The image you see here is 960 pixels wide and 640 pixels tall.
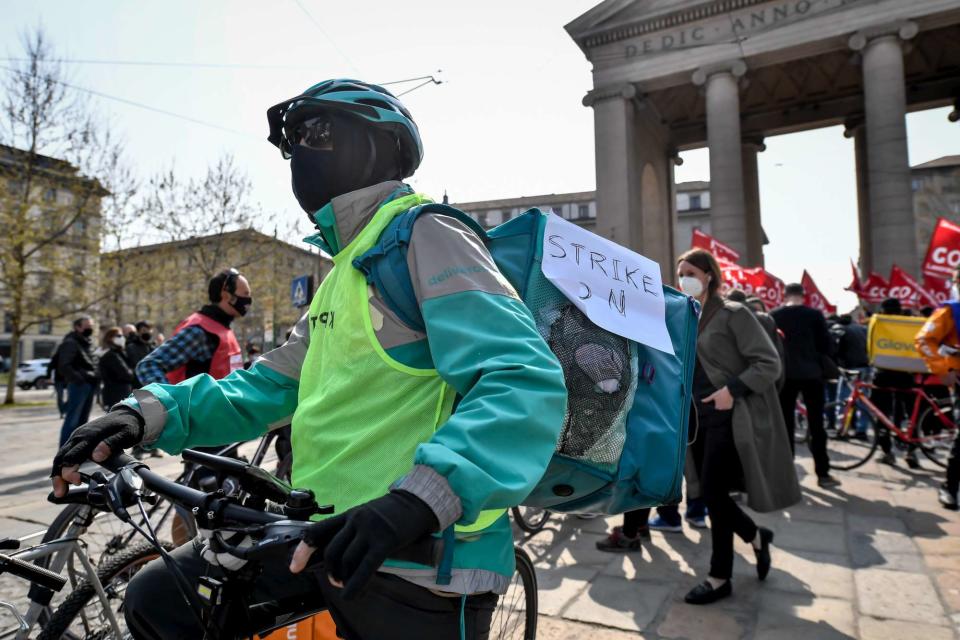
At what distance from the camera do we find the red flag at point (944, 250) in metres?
10.6

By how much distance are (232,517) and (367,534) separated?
15.6 inches

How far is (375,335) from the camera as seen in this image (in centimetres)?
133

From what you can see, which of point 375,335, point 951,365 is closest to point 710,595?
point 375,335

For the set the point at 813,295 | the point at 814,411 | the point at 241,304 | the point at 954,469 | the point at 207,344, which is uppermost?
the point at 813,295

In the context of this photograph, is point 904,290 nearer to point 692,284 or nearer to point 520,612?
point 692,284

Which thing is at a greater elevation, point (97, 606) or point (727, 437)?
point (727, 437)

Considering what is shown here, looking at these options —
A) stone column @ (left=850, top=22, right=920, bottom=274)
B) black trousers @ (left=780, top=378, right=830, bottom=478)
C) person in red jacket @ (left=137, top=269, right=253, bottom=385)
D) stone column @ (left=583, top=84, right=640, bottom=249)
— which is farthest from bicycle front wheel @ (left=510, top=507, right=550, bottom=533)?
stone column @ (left=583, top=84, right=640, bottom=249)

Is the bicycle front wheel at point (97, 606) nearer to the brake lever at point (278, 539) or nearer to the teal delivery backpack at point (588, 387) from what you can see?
the brake lever at point (278, 539)

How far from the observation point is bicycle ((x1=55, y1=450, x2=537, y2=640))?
3.38 feet

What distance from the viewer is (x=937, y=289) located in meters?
11.8

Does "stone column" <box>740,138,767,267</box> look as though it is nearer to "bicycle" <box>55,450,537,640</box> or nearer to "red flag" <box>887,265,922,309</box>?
"red flag" <box>887,265,922,309</box>

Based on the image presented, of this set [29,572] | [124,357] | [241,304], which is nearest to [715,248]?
[241,304]

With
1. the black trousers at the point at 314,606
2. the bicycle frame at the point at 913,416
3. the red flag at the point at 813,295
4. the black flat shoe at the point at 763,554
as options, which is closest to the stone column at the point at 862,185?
the red flag at the point at 813,295

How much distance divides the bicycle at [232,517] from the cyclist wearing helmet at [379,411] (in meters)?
0.06
